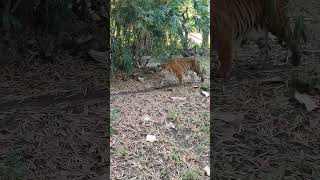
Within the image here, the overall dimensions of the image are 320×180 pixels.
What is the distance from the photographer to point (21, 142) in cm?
142

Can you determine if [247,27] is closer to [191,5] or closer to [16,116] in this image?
[191,5]

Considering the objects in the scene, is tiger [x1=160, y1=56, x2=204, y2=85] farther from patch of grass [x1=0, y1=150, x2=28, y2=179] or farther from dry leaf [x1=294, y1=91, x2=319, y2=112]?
patch of grass [x1=0, y1=150, x2=28, y2=179]

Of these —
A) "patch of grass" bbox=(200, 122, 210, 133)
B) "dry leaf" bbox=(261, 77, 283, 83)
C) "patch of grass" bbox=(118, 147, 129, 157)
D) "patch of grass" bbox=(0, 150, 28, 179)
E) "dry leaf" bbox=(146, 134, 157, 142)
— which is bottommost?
"patch of grass" bbox=(0, 150, 28, 179)

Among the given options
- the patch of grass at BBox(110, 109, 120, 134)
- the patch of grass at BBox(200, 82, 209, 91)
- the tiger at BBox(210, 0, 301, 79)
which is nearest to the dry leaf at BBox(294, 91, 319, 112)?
the tiger at BBox(210, 0, 301, 79)

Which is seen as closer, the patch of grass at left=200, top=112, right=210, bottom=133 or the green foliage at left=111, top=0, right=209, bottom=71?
the patch of grass at left=200, top=112, right=210, bottom=133

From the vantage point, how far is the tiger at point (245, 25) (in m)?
1.67

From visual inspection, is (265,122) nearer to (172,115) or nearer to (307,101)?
(307,101)

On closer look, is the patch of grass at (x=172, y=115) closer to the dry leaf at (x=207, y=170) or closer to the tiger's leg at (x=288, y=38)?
the dry leaf at (x=207, y=170)

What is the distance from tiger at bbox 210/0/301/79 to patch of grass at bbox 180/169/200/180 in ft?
1.54

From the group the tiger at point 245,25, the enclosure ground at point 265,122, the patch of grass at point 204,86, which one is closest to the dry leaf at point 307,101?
the enclosure ground at point 265,122

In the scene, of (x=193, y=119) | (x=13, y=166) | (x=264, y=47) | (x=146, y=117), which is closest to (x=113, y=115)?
(x=146, y=117)

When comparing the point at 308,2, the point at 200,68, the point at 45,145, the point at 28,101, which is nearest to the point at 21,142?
the point at 45,145

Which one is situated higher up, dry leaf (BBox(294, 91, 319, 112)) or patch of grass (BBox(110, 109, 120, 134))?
dry leaf (BBox(294, 91, 319, 112))

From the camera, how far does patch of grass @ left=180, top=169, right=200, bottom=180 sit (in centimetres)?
132
